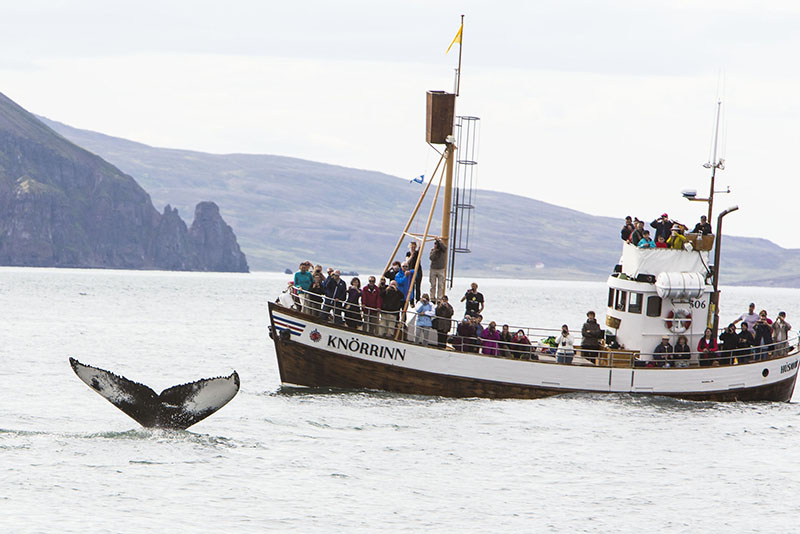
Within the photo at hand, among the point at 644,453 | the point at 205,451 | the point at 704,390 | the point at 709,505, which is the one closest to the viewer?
the point at 709,505

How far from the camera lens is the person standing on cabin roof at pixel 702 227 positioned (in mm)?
35344

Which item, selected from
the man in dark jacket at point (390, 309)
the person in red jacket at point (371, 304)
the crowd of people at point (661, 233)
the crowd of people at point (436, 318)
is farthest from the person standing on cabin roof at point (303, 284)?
the crowd of people at point (661, 233)

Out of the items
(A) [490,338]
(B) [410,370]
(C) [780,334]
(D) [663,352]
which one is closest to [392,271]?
(B) [410,370]

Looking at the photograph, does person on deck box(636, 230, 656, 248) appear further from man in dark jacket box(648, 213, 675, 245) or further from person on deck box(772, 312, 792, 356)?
person on deck box(772, 312, 792, 356)

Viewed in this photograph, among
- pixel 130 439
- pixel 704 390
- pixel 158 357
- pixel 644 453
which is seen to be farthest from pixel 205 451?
pixel 158 357

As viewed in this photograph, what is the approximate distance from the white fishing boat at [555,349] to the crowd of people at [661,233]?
0.76 ft

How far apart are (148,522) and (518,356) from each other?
53.6ft

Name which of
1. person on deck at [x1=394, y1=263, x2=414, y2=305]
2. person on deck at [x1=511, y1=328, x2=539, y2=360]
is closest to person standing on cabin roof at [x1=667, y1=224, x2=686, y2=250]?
person on deck at [x1=511, y1=328, x2=539, y2=360]

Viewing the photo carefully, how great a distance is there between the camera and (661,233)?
115 ft

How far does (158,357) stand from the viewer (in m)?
54.9

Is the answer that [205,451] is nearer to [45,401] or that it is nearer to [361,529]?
[361,529]

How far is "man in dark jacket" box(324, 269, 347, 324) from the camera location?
32.5 meters

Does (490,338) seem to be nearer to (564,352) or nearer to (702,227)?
(564,352)

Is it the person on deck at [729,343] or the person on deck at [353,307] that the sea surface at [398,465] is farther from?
the person on deck at [353,307]
